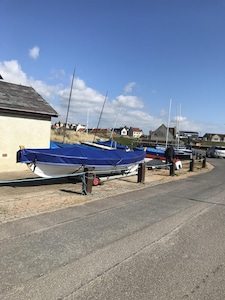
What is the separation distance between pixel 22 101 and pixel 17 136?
7.12 ft

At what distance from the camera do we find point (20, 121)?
1524 centimetres

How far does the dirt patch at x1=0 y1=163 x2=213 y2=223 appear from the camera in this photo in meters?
7.81

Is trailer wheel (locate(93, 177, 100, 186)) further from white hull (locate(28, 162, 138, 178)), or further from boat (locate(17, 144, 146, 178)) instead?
white hull (locate(28, 162, 138, 178))

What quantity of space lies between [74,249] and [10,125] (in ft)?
35.7

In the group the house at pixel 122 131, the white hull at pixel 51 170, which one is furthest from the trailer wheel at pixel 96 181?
the house at pixel 122 131

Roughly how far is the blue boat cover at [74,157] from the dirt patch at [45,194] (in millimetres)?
952

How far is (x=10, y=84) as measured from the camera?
17.7m

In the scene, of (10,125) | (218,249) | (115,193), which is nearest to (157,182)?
(115,193)

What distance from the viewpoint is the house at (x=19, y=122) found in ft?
47.9

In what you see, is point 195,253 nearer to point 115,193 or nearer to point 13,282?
point 13,282

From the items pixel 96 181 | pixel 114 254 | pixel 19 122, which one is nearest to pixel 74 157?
pixel 96 181

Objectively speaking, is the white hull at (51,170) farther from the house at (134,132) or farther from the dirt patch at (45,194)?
the house at (134,132)

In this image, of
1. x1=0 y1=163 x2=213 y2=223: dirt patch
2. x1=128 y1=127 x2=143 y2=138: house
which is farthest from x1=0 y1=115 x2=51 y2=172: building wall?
x1=128 y1=127 x2=143 y2=138: house

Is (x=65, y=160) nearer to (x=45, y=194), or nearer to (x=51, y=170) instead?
(x=51, y=170)
